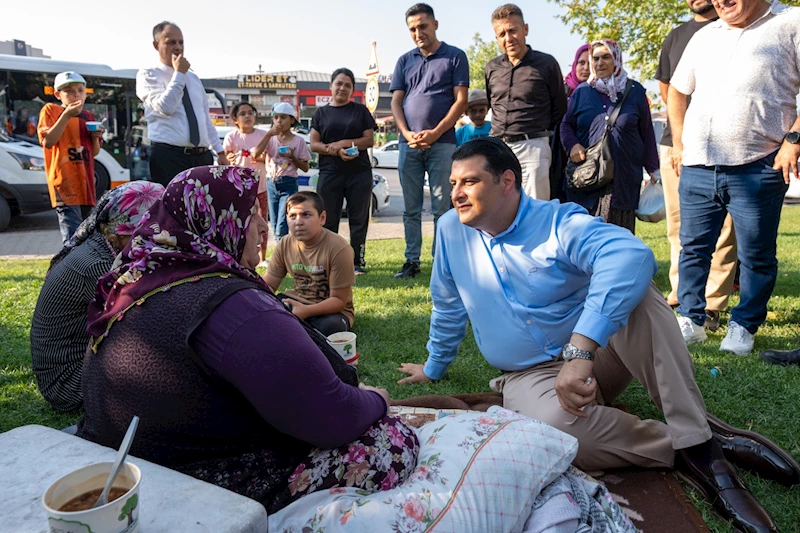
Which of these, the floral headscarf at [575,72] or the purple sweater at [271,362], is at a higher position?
the floral headscarf at [575,72]

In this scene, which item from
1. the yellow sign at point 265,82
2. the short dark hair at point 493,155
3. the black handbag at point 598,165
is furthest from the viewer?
the yellow sign at point 265,82

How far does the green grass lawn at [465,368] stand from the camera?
278 cm

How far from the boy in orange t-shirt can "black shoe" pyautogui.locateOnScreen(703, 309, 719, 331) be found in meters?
5.79

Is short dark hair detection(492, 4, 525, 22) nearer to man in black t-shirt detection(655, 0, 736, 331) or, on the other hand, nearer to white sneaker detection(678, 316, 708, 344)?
man in black t-shirt detection(655, 0, 736, 331)

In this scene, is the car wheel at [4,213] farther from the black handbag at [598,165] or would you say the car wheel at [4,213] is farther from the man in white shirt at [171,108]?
the black handbag at [598,165]

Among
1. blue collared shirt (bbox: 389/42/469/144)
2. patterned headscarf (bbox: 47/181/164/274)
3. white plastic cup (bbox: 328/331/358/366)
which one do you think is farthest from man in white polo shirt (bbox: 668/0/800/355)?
patterned headscarf (bbox: 47/181/164/274)

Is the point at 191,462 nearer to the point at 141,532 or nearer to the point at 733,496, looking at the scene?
the point at 141,532

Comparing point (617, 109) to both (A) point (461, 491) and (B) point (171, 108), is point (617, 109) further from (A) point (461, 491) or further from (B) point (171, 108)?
(A) point (461, 491)

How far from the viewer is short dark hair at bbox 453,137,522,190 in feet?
8.08

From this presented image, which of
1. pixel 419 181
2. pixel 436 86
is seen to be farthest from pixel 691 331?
pixel 436 86

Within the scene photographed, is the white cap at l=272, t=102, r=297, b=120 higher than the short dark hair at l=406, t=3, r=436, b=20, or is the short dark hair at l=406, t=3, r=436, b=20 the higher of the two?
the short dark hair at l=406, t=3, r=436, b=20

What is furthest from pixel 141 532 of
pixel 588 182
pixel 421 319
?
pixel 588 182

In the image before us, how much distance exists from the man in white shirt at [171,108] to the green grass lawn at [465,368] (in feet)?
5.50

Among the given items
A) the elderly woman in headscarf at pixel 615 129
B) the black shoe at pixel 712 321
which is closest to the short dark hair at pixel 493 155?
the black shoe at pixel 712 321
